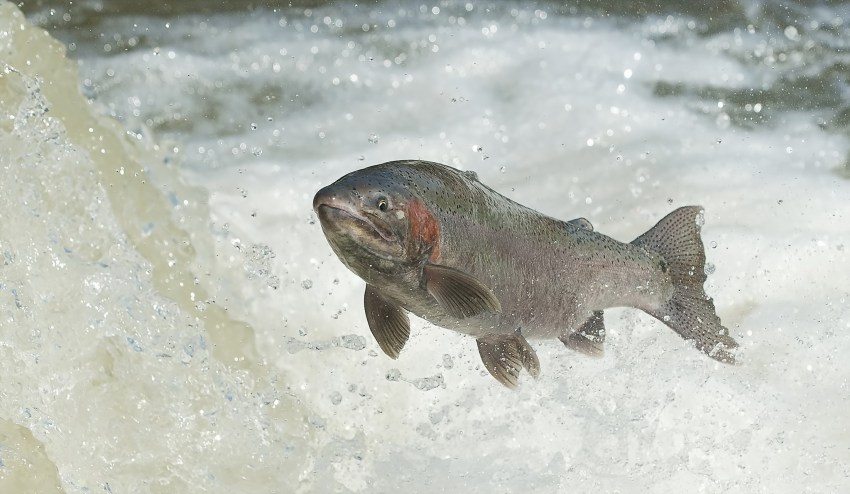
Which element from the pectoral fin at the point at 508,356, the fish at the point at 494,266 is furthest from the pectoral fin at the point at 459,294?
the pectoral fin at the point at 508,356

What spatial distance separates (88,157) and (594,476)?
365cm

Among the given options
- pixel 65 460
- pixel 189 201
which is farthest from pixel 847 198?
pixel 65 460

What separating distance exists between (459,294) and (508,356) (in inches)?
24.2

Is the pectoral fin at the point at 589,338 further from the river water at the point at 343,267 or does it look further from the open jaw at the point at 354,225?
the open jaw at the point at 354,225

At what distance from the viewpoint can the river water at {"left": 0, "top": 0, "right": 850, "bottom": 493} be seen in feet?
15.4

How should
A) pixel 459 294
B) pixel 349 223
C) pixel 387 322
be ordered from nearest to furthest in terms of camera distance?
pixel 349 223, pixel 459 294, pixel 387 322

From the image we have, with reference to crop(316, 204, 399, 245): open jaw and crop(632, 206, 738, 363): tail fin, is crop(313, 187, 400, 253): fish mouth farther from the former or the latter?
crop(632, 206, 738, 363): tail fin

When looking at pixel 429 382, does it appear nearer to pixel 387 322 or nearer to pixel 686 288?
pixel 686 288

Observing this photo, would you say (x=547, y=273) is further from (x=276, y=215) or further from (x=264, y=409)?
(x=276, y=215)

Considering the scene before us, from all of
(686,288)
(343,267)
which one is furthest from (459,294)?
(343,267)

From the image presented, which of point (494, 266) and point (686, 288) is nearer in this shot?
point (494, 266)

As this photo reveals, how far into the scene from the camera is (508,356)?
3031 mm

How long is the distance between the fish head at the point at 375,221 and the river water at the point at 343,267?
139 centimetres

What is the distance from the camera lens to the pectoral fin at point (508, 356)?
300cm
